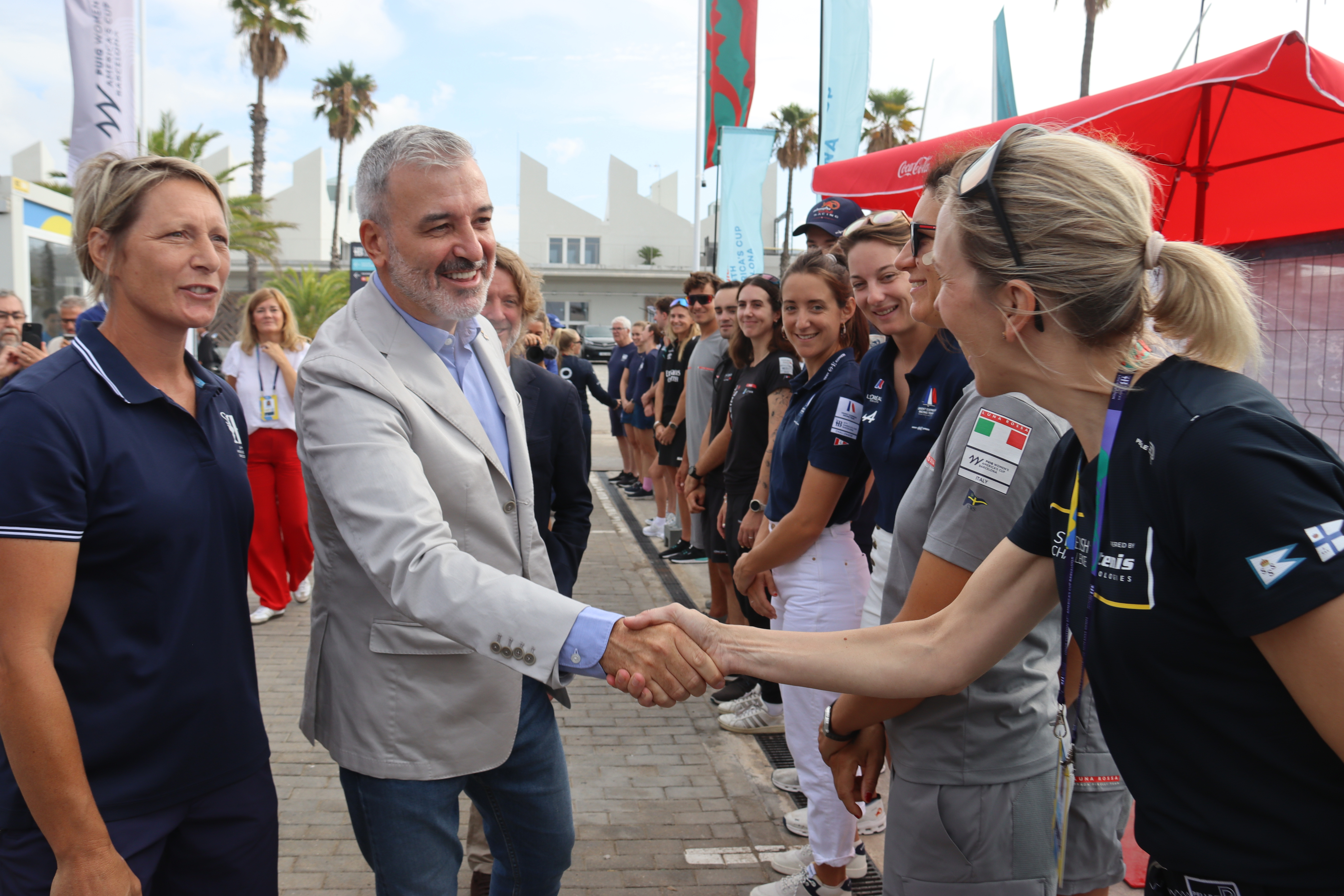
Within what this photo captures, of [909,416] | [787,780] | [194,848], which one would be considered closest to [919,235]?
[909,416]

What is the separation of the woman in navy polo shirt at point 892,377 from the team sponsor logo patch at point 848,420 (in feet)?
0.24

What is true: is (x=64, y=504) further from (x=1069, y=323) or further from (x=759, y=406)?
(x=759, y=406)

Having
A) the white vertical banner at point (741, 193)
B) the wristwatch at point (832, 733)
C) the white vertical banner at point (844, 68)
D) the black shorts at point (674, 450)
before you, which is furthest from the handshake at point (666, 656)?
the white vertical banner at point (741, 193)

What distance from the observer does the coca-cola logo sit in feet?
17.1

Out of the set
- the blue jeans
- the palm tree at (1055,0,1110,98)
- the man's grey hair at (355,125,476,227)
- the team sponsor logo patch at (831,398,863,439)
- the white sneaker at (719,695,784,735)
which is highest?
the palm tree at (1055,0,1110,98)

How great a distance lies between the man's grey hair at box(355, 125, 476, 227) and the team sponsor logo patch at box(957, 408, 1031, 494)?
4.35 ft

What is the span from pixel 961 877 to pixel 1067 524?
35.1 inches

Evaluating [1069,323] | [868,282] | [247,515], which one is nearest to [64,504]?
[247,515]

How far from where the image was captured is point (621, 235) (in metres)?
51.7

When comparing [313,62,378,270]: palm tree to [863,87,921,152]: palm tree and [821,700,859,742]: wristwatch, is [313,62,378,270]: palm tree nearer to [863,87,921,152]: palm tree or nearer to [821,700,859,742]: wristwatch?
[863,87,921,152]: palm tree

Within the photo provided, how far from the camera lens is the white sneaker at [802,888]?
2.98m

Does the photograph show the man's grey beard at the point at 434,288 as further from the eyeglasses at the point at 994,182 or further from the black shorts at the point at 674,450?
the black shorts at the point at 674,450

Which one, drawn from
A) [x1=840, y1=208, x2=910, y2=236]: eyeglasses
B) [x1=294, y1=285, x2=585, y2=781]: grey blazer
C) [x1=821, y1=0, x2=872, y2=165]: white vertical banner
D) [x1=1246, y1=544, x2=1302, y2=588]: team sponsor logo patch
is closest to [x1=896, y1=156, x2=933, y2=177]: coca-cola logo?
[x1=840, y1=208, x2=910, y2=236]: eyeglasses

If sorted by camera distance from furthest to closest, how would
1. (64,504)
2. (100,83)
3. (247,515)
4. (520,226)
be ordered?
(520,226) → (100,83) → (247,515) → (64,504)
